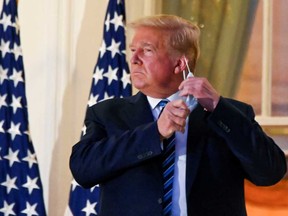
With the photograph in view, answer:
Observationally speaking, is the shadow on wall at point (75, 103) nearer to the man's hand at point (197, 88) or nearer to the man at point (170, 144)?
the man at point (170, 144)

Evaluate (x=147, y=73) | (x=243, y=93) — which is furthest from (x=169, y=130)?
(x=243, y=93)

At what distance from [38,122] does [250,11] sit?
169 centimetres

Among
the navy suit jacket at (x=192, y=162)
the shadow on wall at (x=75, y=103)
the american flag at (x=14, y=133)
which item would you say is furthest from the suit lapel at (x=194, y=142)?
the shadow on wall at (x=75, y=103)

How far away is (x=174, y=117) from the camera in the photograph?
193 centimetres

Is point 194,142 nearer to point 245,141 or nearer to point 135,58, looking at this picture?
point 245,141

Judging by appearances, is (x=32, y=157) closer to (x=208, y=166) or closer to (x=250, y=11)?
(x=250, y=11)

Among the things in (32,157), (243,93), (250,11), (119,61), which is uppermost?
(250,11)

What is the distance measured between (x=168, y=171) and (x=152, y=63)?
0.40 metres

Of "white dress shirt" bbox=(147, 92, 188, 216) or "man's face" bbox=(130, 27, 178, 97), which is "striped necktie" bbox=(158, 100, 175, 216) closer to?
"white dress shirt" bbox=(147, 92, 188, 216)

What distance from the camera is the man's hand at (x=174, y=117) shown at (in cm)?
192

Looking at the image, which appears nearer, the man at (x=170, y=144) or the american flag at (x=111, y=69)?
the man at (x=170, y=144)

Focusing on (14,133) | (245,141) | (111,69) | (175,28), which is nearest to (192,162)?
(245,141)

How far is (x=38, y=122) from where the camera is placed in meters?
4.50

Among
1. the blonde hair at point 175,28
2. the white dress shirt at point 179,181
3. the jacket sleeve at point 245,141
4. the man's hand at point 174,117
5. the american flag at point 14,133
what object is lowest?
the american flag at point 14,133
